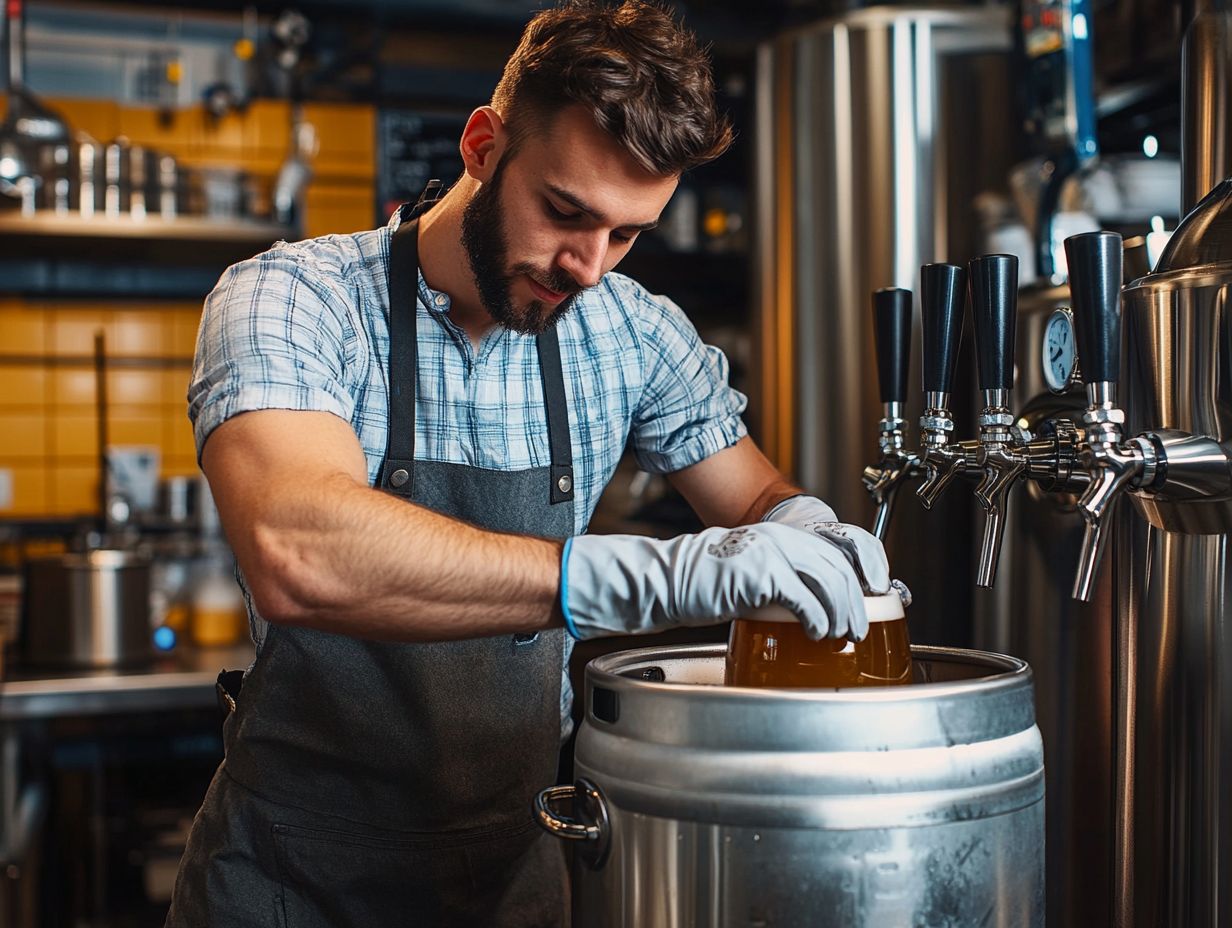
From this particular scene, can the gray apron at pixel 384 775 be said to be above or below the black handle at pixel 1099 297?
below

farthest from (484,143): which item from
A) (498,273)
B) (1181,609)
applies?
(1181,609)

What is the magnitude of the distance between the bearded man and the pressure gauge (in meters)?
0.28

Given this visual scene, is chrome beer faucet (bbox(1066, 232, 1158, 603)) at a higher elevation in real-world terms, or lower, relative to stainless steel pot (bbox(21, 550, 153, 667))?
higher

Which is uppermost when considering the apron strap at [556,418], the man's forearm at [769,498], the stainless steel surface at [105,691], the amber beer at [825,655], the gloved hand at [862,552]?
the apron strap at [556,418]

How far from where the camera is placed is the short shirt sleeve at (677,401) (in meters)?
1.53

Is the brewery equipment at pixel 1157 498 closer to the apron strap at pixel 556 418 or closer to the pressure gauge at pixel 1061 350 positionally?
the pressure gauge at pixel 1061 350

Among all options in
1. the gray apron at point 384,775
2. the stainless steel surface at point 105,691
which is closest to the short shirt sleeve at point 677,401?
the gray apron at point 384,775

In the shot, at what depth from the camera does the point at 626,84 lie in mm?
1171

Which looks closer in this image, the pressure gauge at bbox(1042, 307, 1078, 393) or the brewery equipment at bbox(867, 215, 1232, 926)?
the brewery equipment at bbox(867, 215, 1232, 926)

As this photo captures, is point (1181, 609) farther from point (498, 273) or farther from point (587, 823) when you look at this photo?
point (498, 273)

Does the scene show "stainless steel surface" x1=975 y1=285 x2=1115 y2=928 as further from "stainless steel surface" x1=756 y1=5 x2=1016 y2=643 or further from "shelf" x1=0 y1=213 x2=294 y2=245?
"shelf" x1=0 y1=213 x2=294 y2=245

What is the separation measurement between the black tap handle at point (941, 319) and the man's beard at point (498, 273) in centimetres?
33

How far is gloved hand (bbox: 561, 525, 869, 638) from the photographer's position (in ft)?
2.98

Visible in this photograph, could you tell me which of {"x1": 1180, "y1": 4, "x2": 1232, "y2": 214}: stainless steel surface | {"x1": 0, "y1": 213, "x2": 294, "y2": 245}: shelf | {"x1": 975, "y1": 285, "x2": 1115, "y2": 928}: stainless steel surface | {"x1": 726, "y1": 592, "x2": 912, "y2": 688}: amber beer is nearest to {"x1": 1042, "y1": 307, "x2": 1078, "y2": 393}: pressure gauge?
{"x1": 975, "y1": 285, "x2": 1115, "y2": 928}: stainless steel surface
